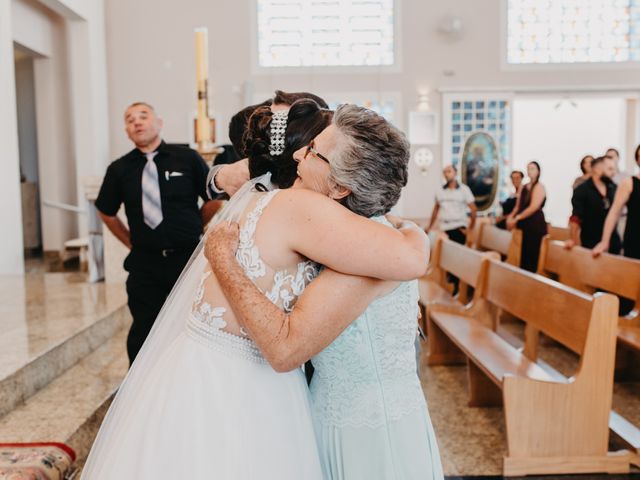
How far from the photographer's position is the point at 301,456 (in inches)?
61.6

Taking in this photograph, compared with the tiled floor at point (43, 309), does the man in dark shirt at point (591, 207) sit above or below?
above

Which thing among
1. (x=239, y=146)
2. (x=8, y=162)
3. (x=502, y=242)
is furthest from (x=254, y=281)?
(x=8, y=162)

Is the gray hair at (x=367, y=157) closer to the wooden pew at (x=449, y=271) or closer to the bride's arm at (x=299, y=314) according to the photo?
the bride's arm at (x=299, y=314)

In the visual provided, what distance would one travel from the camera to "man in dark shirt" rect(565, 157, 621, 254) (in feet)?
20.3

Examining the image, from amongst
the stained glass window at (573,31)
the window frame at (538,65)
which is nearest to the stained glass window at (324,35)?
the window frame at (538,65)

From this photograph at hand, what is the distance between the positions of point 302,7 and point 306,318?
12503 mm

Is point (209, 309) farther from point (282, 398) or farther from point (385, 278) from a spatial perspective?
point (385, 278)

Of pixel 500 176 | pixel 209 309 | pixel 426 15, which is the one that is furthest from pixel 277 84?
pixel 209 309

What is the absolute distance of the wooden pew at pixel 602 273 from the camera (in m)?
4.12

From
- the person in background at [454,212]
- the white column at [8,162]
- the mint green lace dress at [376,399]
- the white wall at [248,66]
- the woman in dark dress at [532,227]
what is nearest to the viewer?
the mint green lace dress at [376,399]

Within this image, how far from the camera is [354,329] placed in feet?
5.21

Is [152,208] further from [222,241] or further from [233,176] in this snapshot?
[222,241]

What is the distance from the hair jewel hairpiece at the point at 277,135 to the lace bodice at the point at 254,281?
0.14m

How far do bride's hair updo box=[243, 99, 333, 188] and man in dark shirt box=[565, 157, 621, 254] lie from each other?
4.98m
